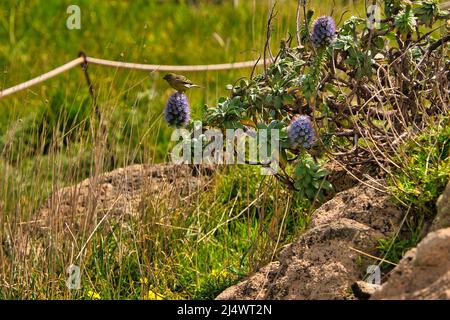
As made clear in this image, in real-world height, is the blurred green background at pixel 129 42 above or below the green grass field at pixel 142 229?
above

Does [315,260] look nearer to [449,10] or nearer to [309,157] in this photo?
[309,157]

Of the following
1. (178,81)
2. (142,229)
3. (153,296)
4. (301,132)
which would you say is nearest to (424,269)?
(301,132)

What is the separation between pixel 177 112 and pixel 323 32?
0.67 metres

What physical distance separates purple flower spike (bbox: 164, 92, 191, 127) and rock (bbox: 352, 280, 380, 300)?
1.18m

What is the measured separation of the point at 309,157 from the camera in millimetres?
3977

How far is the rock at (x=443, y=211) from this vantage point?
3330 mm

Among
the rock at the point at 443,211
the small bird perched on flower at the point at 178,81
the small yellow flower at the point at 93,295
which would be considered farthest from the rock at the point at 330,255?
the small bird perched on flower at the point at 178,81

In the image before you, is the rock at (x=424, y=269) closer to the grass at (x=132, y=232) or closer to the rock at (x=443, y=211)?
the rock at (x=443, y=211)

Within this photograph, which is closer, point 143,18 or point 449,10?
point 449,10

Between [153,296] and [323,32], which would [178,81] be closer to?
[323,32]

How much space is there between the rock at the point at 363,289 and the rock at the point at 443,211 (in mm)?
286
